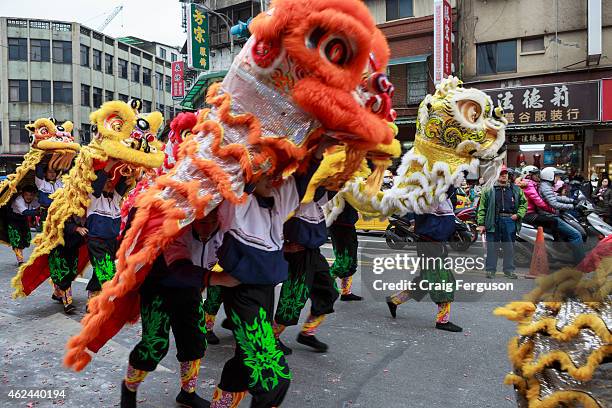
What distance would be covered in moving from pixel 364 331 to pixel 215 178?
10.00 feet

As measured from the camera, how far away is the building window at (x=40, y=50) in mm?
35688

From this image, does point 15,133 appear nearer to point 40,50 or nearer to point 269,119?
point 40,50

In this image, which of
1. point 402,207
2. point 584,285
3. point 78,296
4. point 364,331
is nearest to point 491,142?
point 402,207

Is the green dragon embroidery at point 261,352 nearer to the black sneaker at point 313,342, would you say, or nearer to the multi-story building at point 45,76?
the black sneaker at point 313,342

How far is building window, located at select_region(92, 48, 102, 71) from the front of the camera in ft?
127

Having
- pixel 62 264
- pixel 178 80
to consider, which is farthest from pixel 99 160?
pixel 178 80

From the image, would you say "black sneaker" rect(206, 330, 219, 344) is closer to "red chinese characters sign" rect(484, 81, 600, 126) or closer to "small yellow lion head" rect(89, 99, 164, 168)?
"small yellow lion head" rect(89, 99, 164, 168)

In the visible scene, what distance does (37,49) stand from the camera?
117 feet

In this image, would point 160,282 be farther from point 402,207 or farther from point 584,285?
point 402,207

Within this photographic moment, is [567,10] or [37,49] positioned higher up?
[37,49]

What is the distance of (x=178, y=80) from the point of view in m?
31.3

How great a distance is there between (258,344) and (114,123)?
283 cm

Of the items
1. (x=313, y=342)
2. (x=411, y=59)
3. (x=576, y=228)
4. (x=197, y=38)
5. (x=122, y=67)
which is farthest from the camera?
(x=122, y=67)

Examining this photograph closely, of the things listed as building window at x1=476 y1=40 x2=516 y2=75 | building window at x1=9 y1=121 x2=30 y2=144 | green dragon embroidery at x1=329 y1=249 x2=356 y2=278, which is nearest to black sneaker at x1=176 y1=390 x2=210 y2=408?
green dragon embroidery at x1=329 y1=249 x2=356 y2=278
